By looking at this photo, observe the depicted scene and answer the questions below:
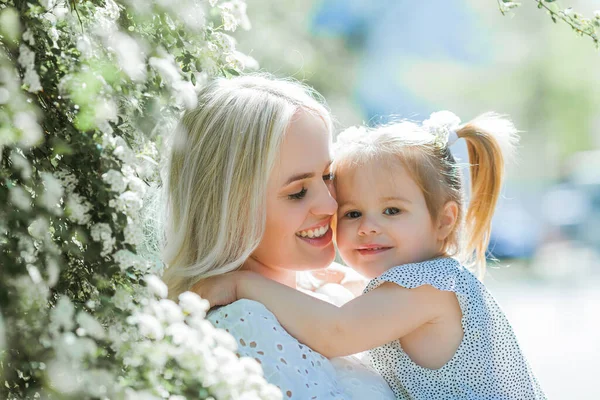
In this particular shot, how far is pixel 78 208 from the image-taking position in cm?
154

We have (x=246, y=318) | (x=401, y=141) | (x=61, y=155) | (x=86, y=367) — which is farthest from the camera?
(x=401, y=141)

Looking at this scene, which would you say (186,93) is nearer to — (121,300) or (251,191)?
(121,300)

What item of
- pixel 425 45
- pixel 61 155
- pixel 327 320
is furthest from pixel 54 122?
pixel 425 45

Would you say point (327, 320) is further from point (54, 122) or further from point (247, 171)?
point (54, 122)

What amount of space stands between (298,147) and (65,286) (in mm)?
953

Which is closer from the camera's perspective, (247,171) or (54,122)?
(54,122)

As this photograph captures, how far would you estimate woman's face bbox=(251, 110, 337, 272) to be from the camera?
238 cm

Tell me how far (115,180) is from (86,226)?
12 centimetres

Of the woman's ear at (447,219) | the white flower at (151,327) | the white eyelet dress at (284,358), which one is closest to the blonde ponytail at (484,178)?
the woman's ear at (447,219)

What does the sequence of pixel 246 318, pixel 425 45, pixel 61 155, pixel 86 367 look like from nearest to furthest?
pixel 86 367 → pixel 61 155 → pixel 246 318 → pixel 425 45

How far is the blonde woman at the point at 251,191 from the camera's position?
2354 mm

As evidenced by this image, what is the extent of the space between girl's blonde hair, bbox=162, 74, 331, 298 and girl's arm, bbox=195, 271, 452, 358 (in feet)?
0.27

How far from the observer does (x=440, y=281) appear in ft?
7.65

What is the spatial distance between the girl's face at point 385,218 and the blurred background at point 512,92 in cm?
561
